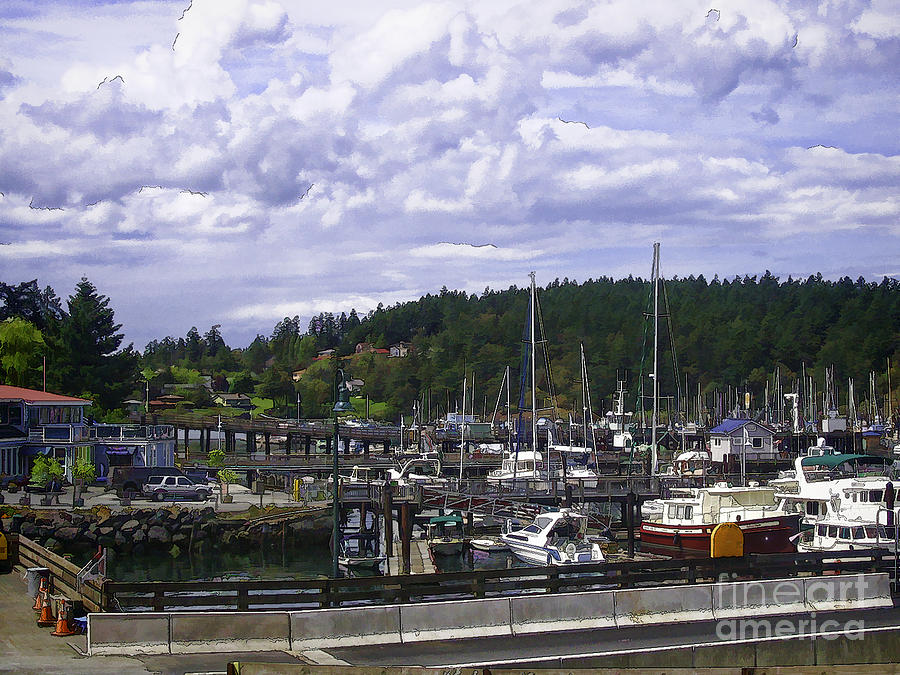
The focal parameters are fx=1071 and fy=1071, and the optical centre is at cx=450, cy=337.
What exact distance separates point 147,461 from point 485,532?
31143 millimetres

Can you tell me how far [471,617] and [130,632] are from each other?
662 centimetres

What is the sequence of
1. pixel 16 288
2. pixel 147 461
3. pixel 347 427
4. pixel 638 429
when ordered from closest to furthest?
1. pixel 147 461
2. pixel 347 427
3. pixel 638 429
4. pixel 16 288

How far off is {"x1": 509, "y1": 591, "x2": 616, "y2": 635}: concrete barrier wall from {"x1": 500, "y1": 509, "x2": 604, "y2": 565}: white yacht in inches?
955

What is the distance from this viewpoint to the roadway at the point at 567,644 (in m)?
20.0

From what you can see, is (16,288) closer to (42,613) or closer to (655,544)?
(655,544)

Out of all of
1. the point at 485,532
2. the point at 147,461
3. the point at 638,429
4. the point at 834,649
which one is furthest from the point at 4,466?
the point at 638,429

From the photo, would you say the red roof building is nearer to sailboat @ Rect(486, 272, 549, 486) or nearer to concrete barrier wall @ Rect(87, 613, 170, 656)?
sailboat @ Rect(486, 272, 549, 486)

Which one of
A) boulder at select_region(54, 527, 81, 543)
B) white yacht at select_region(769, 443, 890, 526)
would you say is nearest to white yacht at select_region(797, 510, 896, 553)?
white yacht at select_region(769, 443, 890, 526)

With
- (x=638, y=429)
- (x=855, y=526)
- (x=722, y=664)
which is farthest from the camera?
(x=638, y=429)

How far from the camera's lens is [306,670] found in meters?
16.2

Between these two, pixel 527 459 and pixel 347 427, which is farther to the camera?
pixel 347 427

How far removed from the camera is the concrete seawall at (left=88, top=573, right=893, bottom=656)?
66.1 feet

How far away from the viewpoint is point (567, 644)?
21.3m

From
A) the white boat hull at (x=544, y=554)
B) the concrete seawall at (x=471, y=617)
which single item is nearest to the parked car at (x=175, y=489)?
the white boat hull at (x=544, y=554)
